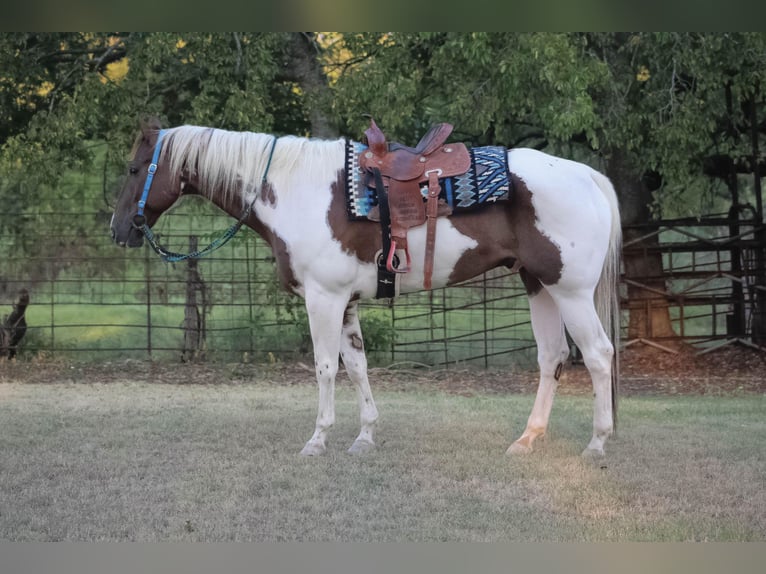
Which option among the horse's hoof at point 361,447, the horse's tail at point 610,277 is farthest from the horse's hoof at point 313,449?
the horse's tail at point 610,277

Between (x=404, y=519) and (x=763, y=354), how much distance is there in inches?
221

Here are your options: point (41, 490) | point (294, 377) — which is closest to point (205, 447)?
point (41, 490)

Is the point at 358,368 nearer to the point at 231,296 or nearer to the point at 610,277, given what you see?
the point at 610,277

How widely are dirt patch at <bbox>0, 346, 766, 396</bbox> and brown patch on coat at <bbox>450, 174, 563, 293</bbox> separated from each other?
8.87 feet

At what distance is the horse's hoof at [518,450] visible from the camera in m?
3.66

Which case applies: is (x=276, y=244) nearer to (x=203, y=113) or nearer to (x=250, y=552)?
(x=250, y=552)

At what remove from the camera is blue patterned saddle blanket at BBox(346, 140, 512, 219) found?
11.4 ft

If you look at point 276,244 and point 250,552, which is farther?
point 276,244

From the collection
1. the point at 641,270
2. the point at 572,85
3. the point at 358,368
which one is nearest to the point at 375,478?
the point at 358,368

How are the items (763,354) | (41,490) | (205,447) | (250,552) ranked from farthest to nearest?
1. (763,354)
2. (205,447)
3. (41,490)
4. (250,552)

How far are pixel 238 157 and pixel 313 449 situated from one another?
4.23 feet

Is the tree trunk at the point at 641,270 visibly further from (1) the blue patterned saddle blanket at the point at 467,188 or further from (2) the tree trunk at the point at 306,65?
(1) the blue patterned saddle blanket at the point at 467,188

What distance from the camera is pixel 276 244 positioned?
361 cm

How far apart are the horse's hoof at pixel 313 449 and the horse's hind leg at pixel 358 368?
0.14 m
